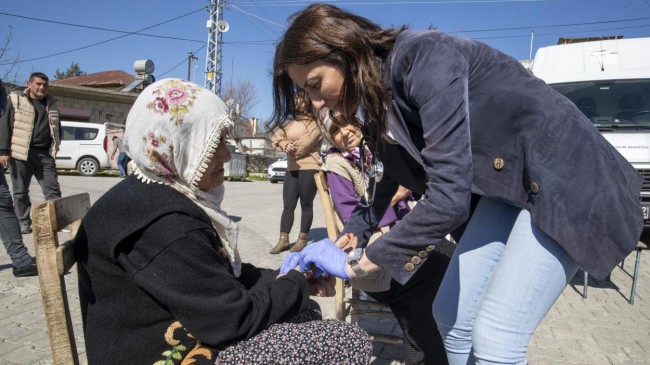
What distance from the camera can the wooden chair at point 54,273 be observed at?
1.26 meters

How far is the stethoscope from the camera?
71.6 inches

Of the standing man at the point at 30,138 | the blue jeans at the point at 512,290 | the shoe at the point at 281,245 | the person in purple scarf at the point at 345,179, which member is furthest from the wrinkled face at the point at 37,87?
the blue jeans at the point at 512,290

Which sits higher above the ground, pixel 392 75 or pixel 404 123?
pixel 392 75

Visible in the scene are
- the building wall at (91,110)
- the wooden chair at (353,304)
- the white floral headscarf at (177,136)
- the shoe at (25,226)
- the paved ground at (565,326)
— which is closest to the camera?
the white floral headscarf at (177,136)

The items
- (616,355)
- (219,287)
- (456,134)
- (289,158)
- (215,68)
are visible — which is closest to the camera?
(456,134)

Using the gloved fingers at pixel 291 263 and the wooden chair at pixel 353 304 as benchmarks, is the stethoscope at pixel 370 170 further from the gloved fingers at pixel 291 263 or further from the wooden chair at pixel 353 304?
the wooden chair at pixel 353 304

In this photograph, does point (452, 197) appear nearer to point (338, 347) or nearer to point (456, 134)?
point (456, 134)

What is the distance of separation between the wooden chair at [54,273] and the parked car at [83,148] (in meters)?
15.9

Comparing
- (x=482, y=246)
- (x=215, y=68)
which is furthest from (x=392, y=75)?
(x=215, y=68)

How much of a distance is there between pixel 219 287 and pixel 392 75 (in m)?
0.78

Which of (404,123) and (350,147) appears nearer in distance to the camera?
(404,123)

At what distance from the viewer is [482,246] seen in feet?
5.20

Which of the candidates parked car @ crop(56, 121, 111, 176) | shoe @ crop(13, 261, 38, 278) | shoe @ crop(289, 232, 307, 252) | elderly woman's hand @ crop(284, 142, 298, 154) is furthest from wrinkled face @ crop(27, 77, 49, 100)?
parked car @ crop(56, 121, 111, 176)

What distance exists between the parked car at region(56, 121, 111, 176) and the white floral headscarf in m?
15.7
